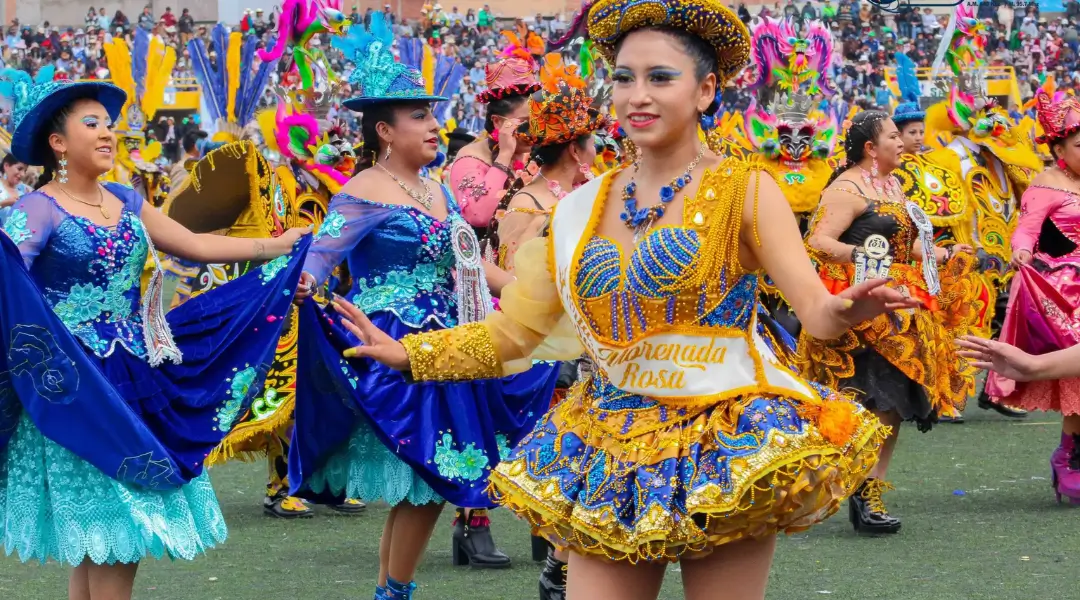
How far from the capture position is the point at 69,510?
4855 mm

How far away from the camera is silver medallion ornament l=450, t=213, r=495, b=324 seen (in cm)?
570

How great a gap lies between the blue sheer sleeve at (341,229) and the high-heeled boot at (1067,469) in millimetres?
3608

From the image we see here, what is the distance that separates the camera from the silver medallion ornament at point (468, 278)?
5.70 meters

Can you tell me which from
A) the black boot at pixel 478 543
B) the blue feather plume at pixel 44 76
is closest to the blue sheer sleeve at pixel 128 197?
the blue feather plume at pixel 44 76

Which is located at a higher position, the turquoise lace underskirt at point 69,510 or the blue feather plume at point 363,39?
the blue feather plume at point 363,39

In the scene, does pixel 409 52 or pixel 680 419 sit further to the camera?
pixel 409 52

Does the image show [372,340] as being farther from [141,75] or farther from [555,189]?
[141,75]

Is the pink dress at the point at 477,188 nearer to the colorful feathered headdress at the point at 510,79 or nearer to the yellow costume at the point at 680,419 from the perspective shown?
the colorful feathered headdress at the point at 510,79

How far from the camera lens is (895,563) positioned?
21.0 feet

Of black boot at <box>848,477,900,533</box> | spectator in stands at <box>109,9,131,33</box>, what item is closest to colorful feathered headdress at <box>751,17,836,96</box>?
black boot at <box>848,477,900,533</box>

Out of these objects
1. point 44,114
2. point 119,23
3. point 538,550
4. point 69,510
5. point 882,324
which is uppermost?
point 44,114

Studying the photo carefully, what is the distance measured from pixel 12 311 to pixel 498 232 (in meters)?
2.22

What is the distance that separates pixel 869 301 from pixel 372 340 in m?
1.18

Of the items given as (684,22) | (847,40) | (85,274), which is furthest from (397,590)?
(847,40)
